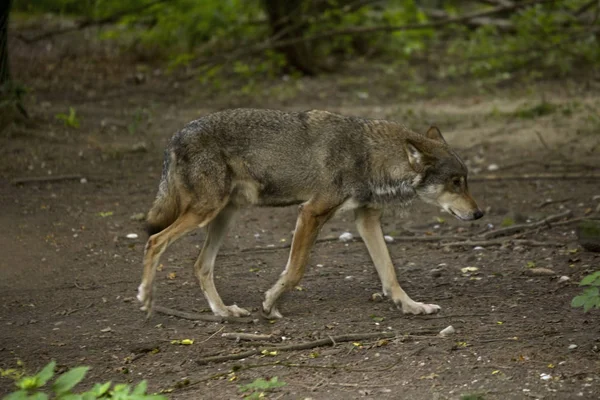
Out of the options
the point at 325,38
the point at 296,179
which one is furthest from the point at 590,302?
the point at 325,38

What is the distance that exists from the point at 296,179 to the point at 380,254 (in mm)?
815

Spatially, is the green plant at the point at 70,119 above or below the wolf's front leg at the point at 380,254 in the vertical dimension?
above

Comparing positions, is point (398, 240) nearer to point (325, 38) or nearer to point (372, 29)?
point (372, 29)

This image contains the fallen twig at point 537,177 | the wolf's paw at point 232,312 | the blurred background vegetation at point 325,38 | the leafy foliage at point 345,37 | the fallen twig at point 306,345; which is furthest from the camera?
the blurred background vegetation at point 325,38

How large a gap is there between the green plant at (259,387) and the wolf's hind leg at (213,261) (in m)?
1.36

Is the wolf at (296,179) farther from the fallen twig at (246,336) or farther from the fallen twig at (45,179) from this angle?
the fallen twig at (45,179)

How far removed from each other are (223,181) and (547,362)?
245cm

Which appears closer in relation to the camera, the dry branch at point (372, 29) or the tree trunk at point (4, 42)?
the tree trunk at point (4, 42)

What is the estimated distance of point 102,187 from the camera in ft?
32.8

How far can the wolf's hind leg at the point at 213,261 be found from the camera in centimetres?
643

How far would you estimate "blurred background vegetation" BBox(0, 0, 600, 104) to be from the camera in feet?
44.9

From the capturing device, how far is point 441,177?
21.3 ft

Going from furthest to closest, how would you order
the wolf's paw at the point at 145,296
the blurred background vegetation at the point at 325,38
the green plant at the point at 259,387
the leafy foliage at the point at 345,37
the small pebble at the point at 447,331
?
1. the blurred background vegetation at the point at 325,38
2. the leafy foliage at the point at 345,37
3. the wolf's paw at the point at 145,296
4. the small pebble at the point at 447,331
5. the green plant at the point at 259,387

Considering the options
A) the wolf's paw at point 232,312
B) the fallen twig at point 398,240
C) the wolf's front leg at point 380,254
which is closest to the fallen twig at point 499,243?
the fallen twig at point 398,240
